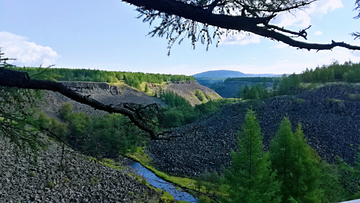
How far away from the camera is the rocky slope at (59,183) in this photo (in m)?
8.94

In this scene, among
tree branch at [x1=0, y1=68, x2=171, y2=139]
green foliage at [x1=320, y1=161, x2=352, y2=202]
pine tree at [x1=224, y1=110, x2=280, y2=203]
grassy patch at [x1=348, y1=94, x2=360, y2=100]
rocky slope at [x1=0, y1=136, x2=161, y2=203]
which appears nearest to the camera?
tree branch at [x1=0, y1=68, x2=171, y2=139]

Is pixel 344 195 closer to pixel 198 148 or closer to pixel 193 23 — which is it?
pixel 193 23

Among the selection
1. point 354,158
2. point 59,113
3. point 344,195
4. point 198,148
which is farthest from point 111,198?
point 59,113

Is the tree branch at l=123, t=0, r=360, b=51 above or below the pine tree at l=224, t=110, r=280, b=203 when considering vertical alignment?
above

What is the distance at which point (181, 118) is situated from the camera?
2900 cm

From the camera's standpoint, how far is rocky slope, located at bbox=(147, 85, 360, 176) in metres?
16.7

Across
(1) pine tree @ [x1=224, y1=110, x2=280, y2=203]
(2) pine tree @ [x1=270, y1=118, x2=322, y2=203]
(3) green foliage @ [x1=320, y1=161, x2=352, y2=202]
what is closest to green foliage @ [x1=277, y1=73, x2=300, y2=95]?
(3) green foliage @ [x1=320, y1=161, x2=352, y2=202]

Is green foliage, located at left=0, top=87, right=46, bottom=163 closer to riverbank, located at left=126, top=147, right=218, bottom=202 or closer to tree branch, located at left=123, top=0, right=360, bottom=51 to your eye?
tree branch, located at left=123, top=0, right=360, bottom=51

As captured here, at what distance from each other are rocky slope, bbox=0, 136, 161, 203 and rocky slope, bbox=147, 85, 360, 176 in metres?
4.80

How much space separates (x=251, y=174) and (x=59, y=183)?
7.04 meters

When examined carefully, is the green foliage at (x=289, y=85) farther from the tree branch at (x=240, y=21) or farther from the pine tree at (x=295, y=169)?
the tree branch at (x=240, y=21)

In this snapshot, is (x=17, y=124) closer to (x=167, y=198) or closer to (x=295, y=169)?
(x=295, y=169)

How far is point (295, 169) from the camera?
23.5ft

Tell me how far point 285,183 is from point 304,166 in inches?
26.1
